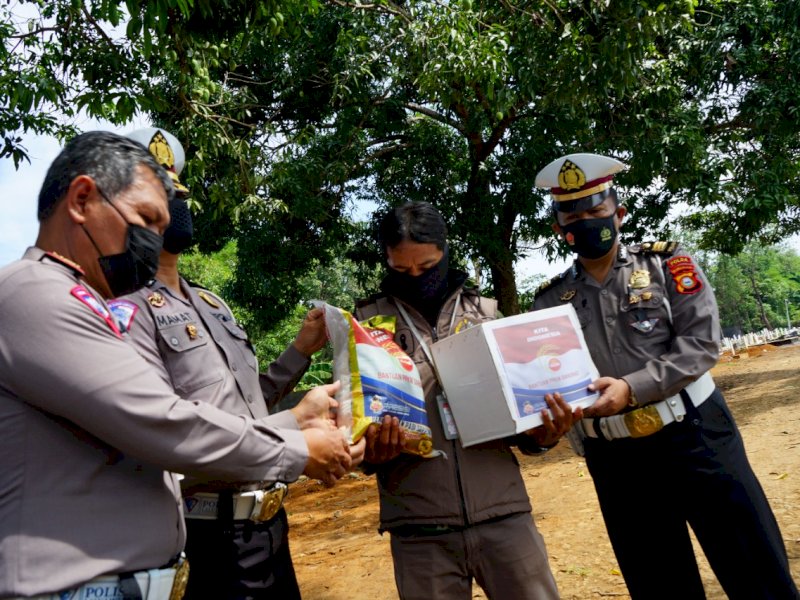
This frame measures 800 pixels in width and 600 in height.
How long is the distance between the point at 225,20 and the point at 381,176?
639 centimetres

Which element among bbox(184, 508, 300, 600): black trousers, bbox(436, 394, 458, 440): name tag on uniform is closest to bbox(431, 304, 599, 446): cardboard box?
bbox(436, 394, 458, 440): name tag on uniform

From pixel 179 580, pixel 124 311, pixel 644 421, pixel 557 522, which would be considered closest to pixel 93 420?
pixel 179 580

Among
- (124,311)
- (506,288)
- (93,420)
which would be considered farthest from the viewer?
(506,288)

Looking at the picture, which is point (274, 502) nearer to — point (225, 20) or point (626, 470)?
point (626, 470)

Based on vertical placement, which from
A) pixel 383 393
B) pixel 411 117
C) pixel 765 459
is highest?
pixel 411 117

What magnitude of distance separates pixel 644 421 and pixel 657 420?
0.05m

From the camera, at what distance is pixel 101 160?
5.43 ft

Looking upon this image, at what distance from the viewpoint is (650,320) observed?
2.81 meters

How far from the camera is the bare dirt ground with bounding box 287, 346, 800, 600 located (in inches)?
185

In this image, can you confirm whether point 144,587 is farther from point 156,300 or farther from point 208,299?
point 208,299

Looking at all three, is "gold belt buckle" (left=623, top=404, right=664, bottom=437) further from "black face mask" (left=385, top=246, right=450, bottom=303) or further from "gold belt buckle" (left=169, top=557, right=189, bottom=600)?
"gold belt buckle" (left=169, top=557, right=189, bottom=600)

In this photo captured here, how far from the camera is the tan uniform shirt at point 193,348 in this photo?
7.11 ft

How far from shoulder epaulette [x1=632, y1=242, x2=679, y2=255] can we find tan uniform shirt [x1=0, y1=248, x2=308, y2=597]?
7.01ft

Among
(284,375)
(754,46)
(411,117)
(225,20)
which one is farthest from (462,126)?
(284,375)
